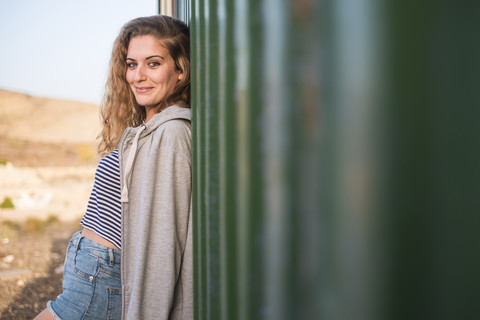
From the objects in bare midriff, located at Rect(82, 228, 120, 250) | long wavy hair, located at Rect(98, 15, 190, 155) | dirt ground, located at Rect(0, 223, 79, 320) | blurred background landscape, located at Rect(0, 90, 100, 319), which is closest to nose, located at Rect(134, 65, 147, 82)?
long wavy hair, located at Rect(98, 15, 190, 155)

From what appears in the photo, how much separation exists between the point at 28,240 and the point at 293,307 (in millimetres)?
8614

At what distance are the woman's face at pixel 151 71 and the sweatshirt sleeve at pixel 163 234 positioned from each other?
476mm

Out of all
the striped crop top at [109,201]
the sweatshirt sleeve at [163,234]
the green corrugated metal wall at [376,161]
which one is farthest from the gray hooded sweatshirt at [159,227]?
the green corrugated metal wall at [376,161]

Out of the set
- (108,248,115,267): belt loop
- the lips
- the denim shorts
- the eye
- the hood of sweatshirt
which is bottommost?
the denim shorts

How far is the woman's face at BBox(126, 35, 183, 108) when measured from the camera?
1.95 m

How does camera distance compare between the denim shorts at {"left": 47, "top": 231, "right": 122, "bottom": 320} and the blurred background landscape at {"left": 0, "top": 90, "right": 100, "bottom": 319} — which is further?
the blurred background landscape at {"left": 0, "top": 90, "right": 100, "bottom": 319}

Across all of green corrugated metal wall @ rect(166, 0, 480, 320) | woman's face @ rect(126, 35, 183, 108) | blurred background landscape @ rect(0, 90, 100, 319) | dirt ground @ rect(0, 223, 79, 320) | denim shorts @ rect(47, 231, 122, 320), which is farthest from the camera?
blurred background landscape @ rect(0, 90, 100, 319)

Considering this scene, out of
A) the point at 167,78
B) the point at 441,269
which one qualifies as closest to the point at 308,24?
the point at 441,269

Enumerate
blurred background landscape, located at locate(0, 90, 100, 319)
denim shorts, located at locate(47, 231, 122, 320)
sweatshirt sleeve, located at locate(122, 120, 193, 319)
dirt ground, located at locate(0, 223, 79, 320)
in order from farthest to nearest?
1. blurred background landscape, located at locate(0, 90, 100, 319)
2. dirt ground, located at locate(0, 223, 79, 320)
3. denim shorts, located at locate(47, 231, 122, 320)
4. sweatshirt sleeve, located at locate(122, 120, 193, 319)

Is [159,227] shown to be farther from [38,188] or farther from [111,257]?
[38,188]

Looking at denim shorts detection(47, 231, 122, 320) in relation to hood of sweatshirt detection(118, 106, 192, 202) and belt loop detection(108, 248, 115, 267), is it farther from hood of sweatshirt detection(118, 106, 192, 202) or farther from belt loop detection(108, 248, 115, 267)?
hood of sweatshirt detection(118, 106, 192, 202)

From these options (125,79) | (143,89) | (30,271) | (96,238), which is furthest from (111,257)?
(30,271)

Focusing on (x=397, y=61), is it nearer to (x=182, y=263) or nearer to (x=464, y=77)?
(x=464, y=77)

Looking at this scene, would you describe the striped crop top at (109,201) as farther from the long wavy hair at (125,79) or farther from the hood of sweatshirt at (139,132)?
the long wavy hair at (125,79)
